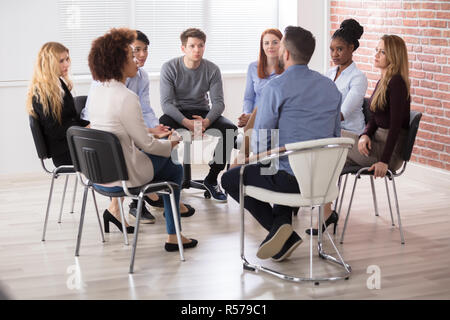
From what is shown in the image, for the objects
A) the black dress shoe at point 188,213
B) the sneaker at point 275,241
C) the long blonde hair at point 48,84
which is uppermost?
the long blonde hair at point 48,84

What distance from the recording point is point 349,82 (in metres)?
4.55

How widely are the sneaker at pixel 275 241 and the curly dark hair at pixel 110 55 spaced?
1.17 meters

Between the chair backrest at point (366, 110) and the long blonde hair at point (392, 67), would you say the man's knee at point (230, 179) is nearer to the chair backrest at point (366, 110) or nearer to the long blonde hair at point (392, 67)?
the long blonde hair at point (392, 67)

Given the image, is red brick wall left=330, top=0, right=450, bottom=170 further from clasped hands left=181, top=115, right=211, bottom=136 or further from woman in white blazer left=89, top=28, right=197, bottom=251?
woman in white blazer left=89, top=28, right=197, bottom=251

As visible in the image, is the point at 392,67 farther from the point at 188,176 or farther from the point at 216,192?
the point at 188,176

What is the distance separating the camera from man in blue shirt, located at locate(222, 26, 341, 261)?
3.51 meters

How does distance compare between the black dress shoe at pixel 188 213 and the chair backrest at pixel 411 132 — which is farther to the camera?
the black dress shoe at pixel 188 213

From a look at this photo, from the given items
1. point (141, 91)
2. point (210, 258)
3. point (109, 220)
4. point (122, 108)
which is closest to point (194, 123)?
point (141, 91)

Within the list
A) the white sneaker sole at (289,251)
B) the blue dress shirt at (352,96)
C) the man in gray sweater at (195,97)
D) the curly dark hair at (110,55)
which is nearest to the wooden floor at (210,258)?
the white sneaker sole at (289,251)

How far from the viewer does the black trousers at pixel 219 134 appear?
16.9 ft

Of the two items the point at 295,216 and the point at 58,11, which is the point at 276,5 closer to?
the point at 58,11
